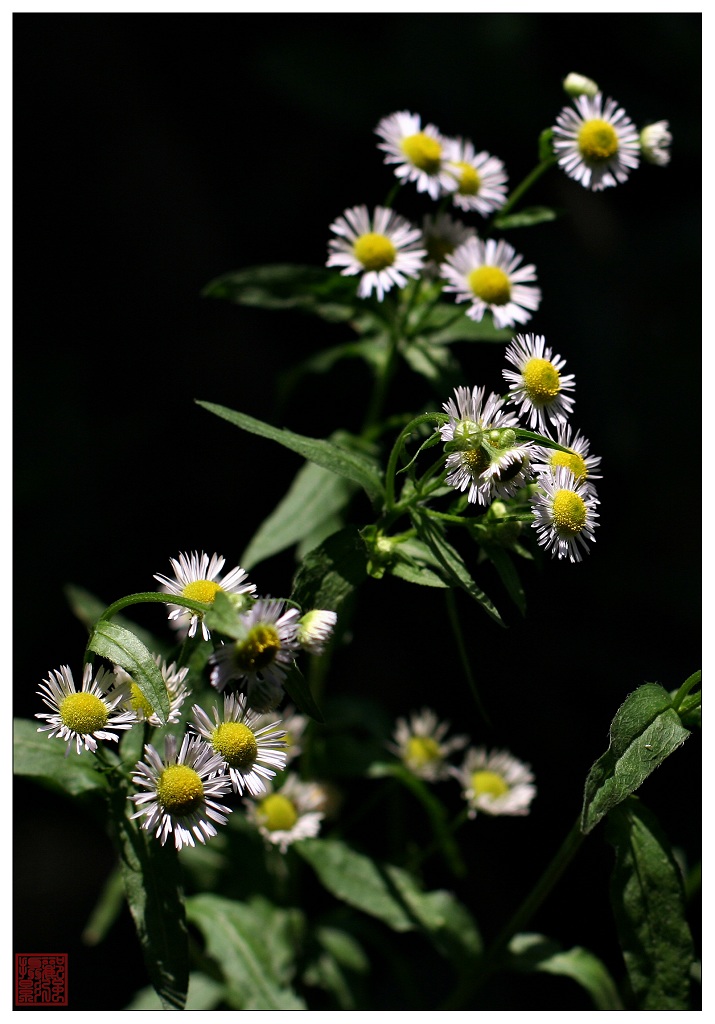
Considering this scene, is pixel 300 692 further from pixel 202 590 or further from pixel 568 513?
pixel 568 513

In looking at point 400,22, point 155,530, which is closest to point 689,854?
point 155,530

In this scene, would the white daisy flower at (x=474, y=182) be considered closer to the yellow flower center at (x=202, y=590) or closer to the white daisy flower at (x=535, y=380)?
the white daisy flower at (x=535, y=380)

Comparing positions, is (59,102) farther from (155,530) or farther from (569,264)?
(569,264)

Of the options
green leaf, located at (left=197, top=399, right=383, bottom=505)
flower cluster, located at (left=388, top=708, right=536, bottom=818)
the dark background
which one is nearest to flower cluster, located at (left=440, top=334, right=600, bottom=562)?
green leaf, located at (left=197, top=399, right=383, bottom=505)

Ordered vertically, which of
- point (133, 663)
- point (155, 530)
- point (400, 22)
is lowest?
point (133, 663)

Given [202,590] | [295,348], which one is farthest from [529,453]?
[295,348]
